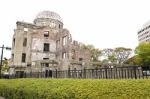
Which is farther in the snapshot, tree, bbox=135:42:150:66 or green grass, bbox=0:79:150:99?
tree, bbox=135:42:150:66

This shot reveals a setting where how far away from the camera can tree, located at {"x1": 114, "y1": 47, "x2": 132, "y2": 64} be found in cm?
5881

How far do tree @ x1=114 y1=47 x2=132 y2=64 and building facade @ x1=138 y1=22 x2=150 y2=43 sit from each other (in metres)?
44.6

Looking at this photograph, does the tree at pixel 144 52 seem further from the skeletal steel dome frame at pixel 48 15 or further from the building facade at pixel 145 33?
the building facade at pixel 145 33

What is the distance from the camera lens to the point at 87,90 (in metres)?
6.27

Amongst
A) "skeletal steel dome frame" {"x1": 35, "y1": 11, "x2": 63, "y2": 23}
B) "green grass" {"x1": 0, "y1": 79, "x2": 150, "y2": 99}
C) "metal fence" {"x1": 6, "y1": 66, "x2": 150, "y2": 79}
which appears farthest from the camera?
"skeletal steel dome frame" {"x1": 35, "y1": 11, "x2": 63, "y2": 23}

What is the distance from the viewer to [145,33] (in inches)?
4033

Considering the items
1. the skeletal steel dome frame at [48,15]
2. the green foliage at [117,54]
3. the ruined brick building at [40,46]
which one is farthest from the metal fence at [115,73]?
the green foliage at [117,54]

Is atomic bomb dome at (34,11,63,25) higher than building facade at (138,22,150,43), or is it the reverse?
building facade at (138,22,150,43)

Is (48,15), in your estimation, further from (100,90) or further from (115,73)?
(100,90)

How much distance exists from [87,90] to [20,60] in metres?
35.8

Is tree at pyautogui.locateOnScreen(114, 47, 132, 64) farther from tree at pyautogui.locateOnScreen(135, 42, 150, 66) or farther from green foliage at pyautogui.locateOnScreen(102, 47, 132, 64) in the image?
tree at pyautogui.locateOnScreen(135, 42, 150, 66)

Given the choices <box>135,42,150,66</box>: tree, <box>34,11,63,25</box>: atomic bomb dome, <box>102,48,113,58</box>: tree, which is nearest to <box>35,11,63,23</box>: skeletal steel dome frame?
<box>34,11,63,25</box>: atomic bomb dome

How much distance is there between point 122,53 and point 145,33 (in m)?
51.0

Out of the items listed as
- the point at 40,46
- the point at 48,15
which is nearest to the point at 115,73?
the point at 40,46
